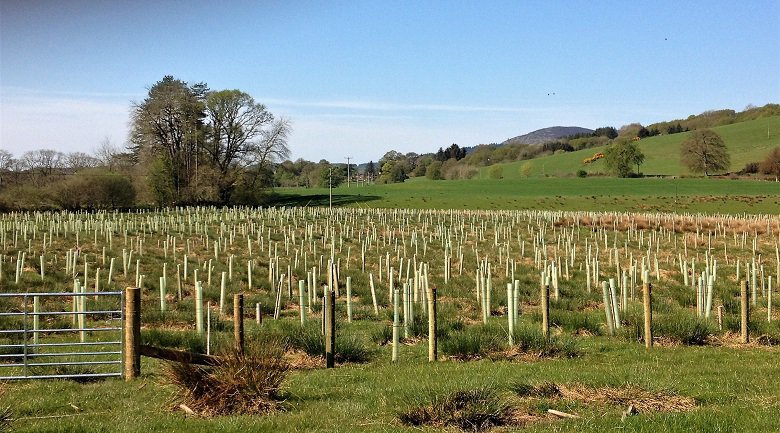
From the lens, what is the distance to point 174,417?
7930 millimetres

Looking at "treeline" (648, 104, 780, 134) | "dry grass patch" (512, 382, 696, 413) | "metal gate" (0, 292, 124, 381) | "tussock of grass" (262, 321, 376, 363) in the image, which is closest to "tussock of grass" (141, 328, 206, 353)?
"metal gate" (0, 292, 124, 381)

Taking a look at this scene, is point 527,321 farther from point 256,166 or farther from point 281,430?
point 256,166

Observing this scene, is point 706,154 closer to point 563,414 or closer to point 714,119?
point 714,119

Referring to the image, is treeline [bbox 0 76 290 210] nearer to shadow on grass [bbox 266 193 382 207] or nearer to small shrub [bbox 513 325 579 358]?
shadow on grass [bbox 266 193 382 207]

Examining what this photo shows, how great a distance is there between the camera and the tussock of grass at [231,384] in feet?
27.3

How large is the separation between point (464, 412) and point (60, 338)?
31.5ft

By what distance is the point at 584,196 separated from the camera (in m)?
88.4

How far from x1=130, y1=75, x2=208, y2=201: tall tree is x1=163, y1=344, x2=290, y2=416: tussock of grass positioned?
224ft

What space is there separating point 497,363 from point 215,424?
515 cm

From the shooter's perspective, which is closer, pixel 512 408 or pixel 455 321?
pixel 512 408

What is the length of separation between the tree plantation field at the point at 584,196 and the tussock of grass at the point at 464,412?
223 feet

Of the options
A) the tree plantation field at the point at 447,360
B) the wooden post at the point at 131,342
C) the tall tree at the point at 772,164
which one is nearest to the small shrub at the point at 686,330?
the tree plantation field at the point at 447,360

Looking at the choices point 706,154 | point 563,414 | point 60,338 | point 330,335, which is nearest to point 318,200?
point 706,154

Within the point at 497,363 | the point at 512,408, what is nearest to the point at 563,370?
the point at 497,363
